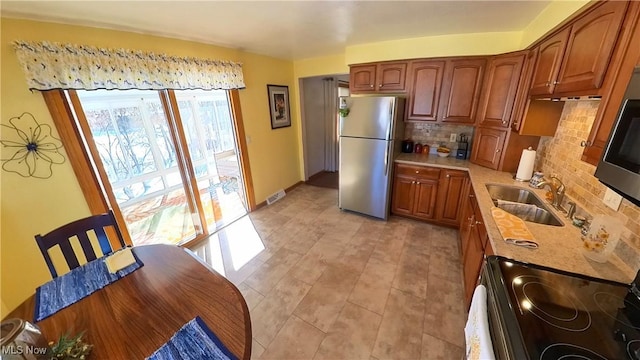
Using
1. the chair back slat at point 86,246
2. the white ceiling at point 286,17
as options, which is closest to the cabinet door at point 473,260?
the white ceiling at point 286,17

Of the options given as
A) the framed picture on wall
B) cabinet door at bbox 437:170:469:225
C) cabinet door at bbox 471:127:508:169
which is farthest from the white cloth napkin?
the framed picture on wall

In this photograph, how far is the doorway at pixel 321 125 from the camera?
173 inches

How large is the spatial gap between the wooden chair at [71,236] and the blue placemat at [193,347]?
86 centimetres

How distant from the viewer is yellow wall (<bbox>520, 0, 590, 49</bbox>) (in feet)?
4.53

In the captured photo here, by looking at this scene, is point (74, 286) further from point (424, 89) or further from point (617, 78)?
point (424, 89)

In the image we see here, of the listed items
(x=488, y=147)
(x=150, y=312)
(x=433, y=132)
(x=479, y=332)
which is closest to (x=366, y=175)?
(x=433, y=132)

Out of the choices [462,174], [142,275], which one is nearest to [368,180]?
[462,174]

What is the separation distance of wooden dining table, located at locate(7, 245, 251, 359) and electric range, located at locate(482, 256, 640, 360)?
3.07 ft

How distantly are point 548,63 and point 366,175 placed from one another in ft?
6.19

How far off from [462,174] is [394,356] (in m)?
2.00

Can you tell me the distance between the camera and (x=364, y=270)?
2.22 meters

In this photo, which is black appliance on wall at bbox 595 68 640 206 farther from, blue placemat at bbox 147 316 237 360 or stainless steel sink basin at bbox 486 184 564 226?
blue placemat at bbox 147 316 237 360

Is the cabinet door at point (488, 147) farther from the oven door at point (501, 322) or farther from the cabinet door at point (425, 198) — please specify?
the oven door at point (501, 322)

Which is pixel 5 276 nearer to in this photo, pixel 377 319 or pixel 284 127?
pixel 377 319
